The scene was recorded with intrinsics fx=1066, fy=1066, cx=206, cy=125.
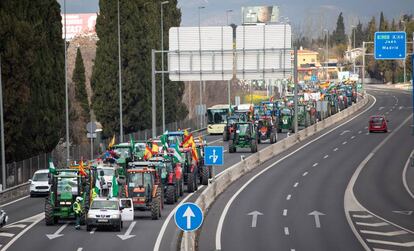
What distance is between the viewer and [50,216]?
4234 cm

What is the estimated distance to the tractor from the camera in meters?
44.4

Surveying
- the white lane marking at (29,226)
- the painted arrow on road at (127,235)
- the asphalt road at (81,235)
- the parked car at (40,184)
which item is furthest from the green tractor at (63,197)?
the parked car at (40,184)

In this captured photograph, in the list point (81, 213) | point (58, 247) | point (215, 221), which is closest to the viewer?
point (58, 247)

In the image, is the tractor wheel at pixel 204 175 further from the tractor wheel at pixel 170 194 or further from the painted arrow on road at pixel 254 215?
the painted arrow on road at pixel 254 215

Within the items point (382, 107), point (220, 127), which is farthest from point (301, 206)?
point (382, 107)

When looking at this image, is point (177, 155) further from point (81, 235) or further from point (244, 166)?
point (81, 235)

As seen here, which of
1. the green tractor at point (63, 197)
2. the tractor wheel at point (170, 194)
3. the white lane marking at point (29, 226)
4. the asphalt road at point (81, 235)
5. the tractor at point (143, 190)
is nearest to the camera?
the asphalt road at point (81, 235)

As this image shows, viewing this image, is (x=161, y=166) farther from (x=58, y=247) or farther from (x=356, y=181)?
(x=356, y=181)

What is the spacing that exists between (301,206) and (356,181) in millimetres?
12478

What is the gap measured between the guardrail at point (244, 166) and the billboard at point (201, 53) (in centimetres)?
630

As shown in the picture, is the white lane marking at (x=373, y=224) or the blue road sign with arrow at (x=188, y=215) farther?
the white lane marking at (x=373, y=224)

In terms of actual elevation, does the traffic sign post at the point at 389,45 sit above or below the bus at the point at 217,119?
above

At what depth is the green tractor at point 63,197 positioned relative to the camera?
4234cm

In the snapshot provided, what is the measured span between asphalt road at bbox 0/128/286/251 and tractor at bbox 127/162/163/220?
565 mm
